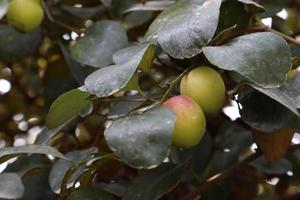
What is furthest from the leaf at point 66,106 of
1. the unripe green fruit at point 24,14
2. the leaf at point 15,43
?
the leaf at point 15,43

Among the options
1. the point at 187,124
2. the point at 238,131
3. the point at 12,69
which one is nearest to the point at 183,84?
the point at 187,124

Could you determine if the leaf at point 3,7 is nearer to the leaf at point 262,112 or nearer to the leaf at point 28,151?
the leaf at point 28,151

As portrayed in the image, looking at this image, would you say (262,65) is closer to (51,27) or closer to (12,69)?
(51,27)

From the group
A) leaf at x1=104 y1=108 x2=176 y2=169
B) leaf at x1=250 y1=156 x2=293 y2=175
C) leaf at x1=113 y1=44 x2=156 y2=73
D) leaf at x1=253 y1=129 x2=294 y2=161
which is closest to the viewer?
leaf at x1=104 y1=108 x2=176 y2=169

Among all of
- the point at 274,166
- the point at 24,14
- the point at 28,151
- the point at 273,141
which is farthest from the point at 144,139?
the point at 274,166

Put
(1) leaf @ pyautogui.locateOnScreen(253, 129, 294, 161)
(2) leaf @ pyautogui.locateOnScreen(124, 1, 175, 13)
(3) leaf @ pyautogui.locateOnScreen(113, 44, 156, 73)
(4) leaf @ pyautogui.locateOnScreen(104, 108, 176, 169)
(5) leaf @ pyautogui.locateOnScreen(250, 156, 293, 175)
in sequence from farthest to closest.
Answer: (5) leaf @ pyautogui.locateOnScreen(250, 156, 293, 175)
(2) leaf @ pyautogui.locateOnScreen(124, 1, 175, 13)
(1) leaf @ pyautogui.locateOnScreen(253, 129, 294, 161)
(3) leaf @ pyautogui.locateOnScreen(113, 44, 156, 73)
(4) leaf @ pyautogui.locateOnScreen(104, 108, 176, 169)

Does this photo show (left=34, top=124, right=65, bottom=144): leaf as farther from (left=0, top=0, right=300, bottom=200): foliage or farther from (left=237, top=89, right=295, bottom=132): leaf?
(left=237, top=89, right=295, bottom=132): leaf

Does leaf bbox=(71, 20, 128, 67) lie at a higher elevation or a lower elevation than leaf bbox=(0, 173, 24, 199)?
higher

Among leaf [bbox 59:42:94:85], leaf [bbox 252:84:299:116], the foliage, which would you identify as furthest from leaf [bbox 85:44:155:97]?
leaf [bbox 59:42:94:85]
